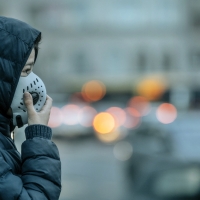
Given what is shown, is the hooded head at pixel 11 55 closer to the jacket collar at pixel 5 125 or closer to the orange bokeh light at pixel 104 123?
the jacket collar at pixel 5 125

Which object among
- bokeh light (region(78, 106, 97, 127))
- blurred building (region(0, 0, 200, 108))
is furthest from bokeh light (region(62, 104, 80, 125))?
blurred building (region(0, 0, 200, 108))

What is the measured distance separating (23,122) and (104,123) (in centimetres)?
2121

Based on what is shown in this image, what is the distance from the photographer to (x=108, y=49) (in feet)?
166

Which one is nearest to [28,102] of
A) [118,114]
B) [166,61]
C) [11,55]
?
[11,55]

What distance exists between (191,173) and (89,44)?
43.9 meters

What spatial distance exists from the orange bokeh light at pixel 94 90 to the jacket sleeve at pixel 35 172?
41.3 metres

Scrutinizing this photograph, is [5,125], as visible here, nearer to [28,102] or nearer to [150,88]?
[28,102]

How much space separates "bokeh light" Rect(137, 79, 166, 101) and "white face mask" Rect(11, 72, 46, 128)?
39201 mm

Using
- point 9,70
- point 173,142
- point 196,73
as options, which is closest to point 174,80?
point 196,73

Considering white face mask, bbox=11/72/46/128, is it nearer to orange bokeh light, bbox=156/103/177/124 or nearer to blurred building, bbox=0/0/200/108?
orange bokeh light, bbox=156/103/177/124

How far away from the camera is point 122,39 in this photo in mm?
50219

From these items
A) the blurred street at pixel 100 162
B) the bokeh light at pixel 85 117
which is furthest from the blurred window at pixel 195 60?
the blurred street at pixel 100 162

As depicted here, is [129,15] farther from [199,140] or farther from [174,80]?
[199,140]

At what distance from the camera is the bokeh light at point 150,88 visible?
1704 inches
